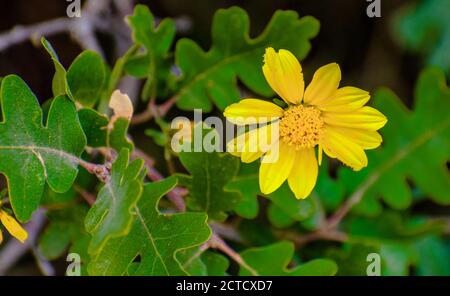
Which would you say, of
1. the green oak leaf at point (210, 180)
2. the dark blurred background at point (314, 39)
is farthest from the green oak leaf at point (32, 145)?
the dark blurred background at point (314, 39)

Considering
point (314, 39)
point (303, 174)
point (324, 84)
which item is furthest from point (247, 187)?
point (314, 39)

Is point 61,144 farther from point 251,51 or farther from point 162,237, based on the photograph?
point 251,51

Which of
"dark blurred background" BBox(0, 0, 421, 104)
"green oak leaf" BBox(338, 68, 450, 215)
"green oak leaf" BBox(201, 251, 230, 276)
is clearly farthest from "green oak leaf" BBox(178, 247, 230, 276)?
"dark blurred background" BBox(0, 0, 421, 104)

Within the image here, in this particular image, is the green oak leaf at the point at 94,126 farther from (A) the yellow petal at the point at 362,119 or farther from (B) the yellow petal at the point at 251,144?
(A) the yellow petal at the point at 362,119

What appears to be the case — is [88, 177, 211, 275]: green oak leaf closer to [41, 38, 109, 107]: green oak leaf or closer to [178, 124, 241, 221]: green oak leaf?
[178, 124, 241, 221]: green oak leaf

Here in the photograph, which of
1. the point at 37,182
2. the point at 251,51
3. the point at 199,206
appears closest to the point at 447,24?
the point at 251,51

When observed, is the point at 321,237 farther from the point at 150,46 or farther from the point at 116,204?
the point at 116,204
